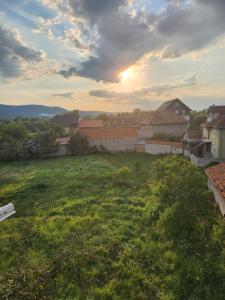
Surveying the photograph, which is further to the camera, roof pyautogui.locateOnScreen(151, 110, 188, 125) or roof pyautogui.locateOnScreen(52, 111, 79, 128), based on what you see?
roof pyautogui.locateOnScreen(52, 111, 79, 128)

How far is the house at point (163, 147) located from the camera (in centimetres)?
3039

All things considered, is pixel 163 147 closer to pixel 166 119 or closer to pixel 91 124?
pixel 166 119

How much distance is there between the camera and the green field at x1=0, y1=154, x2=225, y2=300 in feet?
24.3

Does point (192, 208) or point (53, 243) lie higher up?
point (192, 208)

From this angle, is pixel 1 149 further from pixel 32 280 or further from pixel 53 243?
pixel 32 280

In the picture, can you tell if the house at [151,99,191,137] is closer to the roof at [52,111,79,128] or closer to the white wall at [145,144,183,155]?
the white wall at [145,144,183,155]

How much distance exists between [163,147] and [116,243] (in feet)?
74.5

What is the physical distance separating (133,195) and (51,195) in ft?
16.7

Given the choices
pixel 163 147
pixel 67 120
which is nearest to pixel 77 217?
pixel 163 147

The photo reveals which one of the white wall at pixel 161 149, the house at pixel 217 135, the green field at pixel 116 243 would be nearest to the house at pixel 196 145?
the house at pixel 217 135

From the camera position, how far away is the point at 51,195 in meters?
16.2

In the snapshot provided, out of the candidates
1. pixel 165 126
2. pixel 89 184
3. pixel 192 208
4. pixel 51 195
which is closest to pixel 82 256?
pixel 192 208

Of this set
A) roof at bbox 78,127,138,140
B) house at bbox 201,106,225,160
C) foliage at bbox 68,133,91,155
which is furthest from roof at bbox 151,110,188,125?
house at bbox 201,106,225,160

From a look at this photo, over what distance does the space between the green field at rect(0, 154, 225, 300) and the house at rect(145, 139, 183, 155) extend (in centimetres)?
1378
